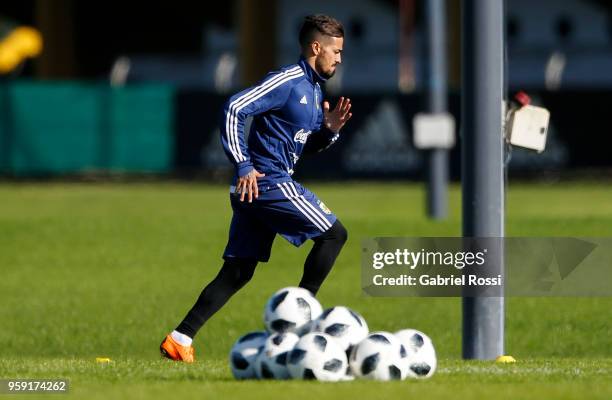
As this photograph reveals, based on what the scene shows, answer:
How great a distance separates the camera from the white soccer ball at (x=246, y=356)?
7672 millimetres

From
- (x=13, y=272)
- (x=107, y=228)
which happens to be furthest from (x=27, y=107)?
(x=13, y=272)

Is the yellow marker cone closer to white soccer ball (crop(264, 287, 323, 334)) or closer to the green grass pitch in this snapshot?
the green grass pitch

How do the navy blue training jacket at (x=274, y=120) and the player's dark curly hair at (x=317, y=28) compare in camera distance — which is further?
the player's dark curly hair at (x=317, y=28)

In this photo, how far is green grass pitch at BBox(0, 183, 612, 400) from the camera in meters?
7.39

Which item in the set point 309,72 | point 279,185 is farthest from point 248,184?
point 309,72

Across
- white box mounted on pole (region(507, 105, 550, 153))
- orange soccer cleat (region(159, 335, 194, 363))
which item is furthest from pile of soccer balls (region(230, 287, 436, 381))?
white box mounted on pole (region(507, 105, 550, 153))

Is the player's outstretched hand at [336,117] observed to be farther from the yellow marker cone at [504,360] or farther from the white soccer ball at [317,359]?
the white soccer ball at [317,359]

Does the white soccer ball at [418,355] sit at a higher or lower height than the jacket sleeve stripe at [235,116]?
lower

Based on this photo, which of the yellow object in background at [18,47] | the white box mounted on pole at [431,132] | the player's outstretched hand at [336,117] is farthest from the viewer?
the yellow object in background at [18,47]

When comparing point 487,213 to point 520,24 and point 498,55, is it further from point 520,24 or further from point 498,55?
point 520,24

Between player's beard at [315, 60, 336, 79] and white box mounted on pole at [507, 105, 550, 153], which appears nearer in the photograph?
player's beard at [315, 60, 336, 79]

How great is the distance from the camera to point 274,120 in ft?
29.3

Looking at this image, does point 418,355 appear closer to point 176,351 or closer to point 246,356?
point 246,356

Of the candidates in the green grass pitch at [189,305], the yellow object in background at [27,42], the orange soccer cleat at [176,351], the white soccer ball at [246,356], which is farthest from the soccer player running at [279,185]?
the yellow object in background at [27,42]
